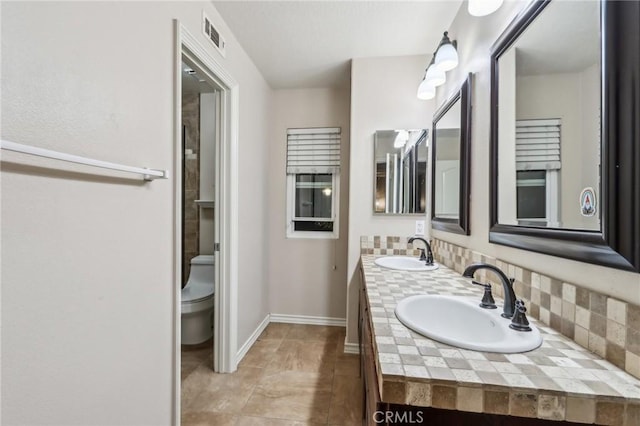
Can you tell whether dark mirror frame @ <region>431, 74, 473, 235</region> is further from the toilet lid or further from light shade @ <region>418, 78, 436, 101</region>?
the toilet lid

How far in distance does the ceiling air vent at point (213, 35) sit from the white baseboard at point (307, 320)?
2.45 metres

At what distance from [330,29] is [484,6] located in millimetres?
1069

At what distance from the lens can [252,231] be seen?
7.73 feet

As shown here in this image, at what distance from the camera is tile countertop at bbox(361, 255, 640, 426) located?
52 centimetres

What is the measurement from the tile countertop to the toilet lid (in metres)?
1.91

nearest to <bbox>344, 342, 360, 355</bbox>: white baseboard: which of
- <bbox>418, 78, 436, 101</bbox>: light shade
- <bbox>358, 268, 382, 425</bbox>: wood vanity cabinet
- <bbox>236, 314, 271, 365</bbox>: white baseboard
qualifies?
<bbox>236, 314, 271, 365</bbox>: white baseboard

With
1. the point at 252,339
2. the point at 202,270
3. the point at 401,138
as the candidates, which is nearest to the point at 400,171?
the point at 401,138

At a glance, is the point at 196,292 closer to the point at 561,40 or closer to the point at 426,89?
the point at 426,89

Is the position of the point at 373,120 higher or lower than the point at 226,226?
higher

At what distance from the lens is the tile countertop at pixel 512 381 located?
20.7 inches

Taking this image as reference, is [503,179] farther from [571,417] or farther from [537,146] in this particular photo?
[571,417]

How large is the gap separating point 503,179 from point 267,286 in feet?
7.70

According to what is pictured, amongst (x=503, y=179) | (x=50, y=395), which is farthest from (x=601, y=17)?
(x=50, y=395)

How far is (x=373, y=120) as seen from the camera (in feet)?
7.41
